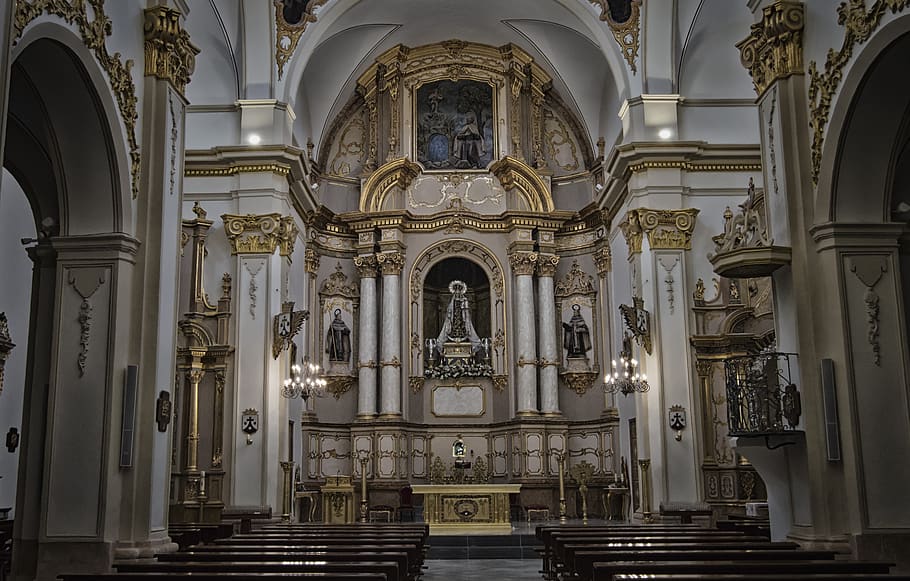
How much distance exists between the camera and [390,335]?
2233 cm

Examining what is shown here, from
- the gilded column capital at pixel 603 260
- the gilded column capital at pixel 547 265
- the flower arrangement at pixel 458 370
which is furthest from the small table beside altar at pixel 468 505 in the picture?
the gilded column capital at pixel 547 265

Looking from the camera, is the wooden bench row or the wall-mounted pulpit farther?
the wall-mounted pulpit

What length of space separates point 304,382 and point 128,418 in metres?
10.1

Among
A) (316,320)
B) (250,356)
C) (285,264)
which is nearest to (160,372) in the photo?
(250,356)

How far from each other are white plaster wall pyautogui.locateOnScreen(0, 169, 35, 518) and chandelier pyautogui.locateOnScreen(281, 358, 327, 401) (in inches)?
186

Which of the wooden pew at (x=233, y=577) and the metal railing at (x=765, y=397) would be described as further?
the metal railing at (x=765, y=397)

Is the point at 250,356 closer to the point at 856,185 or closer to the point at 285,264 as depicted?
the point at 285,264

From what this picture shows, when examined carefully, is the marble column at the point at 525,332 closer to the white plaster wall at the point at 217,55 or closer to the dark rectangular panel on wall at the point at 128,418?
the white plaster wall at the point at 217,55

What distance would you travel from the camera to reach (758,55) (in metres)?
10.8

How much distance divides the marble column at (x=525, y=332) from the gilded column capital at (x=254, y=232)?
703 cm

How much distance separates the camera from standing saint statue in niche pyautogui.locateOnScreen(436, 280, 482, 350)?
2302 centimetres

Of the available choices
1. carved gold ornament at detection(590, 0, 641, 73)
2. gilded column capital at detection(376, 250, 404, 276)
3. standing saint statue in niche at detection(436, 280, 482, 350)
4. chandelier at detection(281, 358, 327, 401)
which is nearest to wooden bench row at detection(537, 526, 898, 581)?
chandelier at detection(281, 358, 327, 401)

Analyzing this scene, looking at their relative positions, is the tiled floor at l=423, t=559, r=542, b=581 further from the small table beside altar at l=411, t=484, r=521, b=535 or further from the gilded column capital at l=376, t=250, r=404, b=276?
the gilded column capital at l=376, t=250, r=404, b=276

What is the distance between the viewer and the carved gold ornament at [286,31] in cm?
1812
